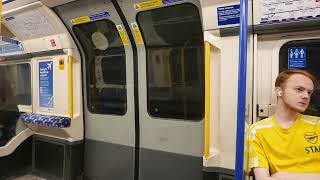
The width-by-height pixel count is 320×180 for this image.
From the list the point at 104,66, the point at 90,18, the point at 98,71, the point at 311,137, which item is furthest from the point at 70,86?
the point at 311,137

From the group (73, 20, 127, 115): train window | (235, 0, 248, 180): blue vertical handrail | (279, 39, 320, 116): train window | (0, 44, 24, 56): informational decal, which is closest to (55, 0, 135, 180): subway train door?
(73, 20, 127, 115): train window

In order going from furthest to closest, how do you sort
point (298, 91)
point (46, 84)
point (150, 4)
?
point (46, 84)
point (150, 4)
point (298, 91)

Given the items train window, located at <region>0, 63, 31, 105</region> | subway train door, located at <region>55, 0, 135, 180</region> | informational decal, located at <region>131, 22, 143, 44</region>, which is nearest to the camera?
informational decal, located at <region>131, 22, 143, 44</region>

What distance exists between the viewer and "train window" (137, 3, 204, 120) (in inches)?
113

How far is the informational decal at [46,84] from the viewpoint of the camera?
12.5 ft

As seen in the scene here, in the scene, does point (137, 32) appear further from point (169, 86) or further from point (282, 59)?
point (282, 59)

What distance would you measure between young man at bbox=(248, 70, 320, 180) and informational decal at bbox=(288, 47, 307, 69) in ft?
1.51

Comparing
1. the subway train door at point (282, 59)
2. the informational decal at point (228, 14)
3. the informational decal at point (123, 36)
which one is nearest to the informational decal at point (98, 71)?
the informational decal at point (123, 36)

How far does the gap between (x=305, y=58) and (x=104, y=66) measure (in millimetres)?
2518

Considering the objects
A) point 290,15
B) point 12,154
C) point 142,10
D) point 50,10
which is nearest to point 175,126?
point 142,10

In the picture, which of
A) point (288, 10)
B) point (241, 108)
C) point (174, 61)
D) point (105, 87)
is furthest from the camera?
point (105, 87)

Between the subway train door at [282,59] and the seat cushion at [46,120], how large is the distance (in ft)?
8.38

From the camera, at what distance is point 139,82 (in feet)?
10.9

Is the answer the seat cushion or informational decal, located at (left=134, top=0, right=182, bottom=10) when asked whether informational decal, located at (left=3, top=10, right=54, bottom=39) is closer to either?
the seat cushion
